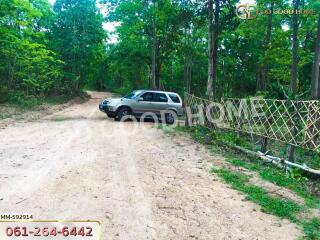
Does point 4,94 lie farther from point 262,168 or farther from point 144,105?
point 262,168

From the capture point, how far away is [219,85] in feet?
119

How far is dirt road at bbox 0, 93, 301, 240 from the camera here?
16.8 feet

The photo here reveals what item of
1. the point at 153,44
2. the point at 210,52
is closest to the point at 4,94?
the point at 153,44

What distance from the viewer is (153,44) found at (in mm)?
26219

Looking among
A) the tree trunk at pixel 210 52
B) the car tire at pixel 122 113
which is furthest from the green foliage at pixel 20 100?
the tree trunk at pixel 210 52

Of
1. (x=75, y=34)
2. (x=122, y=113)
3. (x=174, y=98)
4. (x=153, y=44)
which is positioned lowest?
(x=122, y=113)

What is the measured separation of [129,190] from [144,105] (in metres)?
Answer: 11.0

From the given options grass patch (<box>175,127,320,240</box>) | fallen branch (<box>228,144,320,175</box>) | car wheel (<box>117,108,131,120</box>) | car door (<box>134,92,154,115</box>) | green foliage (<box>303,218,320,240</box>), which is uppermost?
car door (<box>134,92,154,115</box>)

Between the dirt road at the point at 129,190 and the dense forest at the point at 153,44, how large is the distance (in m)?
9.70

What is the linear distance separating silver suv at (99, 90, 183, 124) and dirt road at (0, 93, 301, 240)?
568cm

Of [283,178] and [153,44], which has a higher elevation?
[153,44]

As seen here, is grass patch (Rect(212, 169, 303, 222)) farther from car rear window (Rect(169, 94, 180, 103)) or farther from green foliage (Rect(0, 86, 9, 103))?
green foliage (Rect(0, 86, 9, 103))

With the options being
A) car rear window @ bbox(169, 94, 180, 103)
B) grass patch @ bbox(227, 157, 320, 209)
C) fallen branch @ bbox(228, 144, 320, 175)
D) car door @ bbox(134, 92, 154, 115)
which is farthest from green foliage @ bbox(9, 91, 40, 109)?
grass patch @ bbox(227, 157, 320, 209)

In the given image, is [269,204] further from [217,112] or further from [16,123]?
[16,123]
